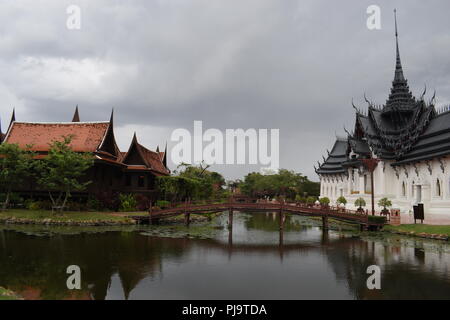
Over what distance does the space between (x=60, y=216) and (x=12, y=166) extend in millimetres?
6078

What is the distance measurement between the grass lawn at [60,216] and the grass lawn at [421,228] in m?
20.9

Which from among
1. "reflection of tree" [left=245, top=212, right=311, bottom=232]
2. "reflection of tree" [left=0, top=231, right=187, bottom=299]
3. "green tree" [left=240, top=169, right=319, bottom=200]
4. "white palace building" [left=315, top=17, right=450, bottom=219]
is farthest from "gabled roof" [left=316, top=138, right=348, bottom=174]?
"reflection of tree" [left=0, top=231, right=187, bottom=299]

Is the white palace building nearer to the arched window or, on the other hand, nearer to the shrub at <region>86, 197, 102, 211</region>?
the arched window

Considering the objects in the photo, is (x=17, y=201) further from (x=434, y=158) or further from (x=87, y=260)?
(x=434, y=158)

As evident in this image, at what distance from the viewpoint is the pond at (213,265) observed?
10852 millimetres

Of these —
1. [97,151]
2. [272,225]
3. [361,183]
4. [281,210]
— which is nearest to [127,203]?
[97,151]

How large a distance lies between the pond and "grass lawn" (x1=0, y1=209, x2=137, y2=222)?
2.58 metres

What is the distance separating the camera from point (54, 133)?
33156 millimetres

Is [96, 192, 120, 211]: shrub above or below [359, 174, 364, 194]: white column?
below

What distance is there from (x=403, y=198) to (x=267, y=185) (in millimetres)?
43714

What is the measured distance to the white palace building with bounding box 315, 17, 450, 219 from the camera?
28406mm

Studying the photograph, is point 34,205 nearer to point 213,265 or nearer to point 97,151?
point 97,151

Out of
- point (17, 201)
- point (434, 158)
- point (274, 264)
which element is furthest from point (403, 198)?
point (17, 201)
